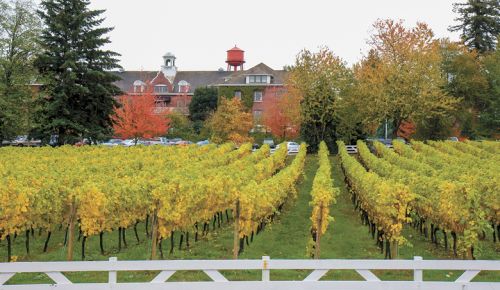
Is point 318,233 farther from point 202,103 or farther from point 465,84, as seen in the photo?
point 202,103

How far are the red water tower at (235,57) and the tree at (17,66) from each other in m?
45.0

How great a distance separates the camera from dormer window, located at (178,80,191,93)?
87.2m

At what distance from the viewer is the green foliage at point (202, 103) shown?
76750 millimetres

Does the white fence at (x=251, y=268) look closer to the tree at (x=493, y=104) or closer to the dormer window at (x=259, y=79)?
the tree at (x=493, y=104)

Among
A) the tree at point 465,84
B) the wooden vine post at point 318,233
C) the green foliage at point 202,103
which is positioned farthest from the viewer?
the green foliage at point 202,103

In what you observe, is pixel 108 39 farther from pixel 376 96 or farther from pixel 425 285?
pixel 425 285

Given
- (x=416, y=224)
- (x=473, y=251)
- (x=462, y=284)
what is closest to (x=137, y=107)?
(x=416, y=224)

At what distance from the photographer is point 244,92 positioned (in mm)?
72938

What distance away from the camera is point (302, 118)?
4825cm

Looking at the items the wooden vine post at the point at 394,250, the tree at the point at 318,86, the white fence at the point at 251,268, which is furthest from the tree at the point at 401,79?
the white fence at the point at 251,268

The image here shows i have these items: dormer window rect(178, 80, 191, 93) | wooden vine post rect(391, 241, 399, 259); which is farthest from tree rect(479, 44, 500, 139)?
dormer window rect(178, 80, 191, 93)

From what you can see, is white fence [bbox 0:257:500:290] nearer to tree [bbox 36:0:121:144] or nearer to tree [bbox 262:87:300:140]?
tree [bbox 36:0:121:144]

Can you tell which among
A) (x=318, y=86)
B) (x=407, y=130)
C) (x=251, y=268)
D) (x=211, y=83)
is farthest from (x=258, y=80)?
(x=251, y=268)

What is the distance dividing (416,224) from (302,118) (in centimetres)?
2921
